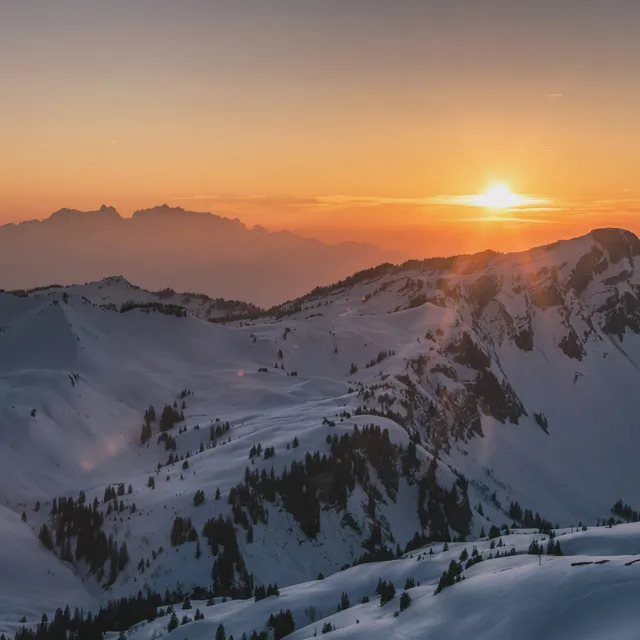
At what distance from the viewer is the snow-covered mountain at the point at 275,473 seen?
56.0 meters

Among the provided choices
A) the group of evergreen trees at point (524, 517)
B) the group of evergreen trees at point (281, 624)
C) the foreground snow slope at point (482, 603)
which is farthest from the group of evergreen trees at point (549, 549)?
the group of evergreen trees at point (524, 517)

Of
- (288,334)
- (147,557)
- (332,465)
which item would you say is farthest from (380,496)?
→ (288,334)

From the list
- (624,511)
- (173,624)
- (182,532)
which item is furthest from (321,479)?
(624,511)

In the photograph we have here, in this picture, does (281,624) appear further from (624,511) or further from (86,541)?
(624,511)

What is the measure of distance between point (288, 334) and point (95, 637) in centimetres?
11887

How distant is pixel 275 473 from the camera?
92000 millimetres

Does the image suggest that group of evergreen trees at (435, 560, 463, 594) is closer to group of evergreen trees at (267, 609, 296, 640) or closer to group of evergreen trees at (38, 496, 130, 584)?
group of evergreen trees at (267, 609, 296, 640)

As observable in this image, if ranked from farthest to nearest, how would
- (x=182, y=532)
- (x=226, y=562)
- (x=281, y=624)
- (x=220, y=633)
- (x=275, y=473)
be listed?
1. (x=275, y=473)
2. (x=182, y=532)
3. (x=226, y=562)
4. (x=281, y=624)
5. (x=220, y=633)

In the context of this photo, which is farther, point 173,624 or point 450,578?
point 173,624

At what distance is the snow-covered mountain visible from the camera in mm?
55969

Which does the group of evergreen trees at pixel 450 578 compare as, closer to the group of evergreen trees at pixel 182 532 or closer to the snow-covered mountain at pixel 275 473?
the snow-covered mountain at pixel 275 473

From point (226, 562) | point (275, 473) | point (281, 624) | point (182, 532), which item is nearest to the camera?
point (281, 624)

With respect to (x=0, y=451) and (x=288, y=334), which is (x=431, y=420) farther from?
(x=0, y=451)

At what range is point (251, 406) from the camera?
431 ft
